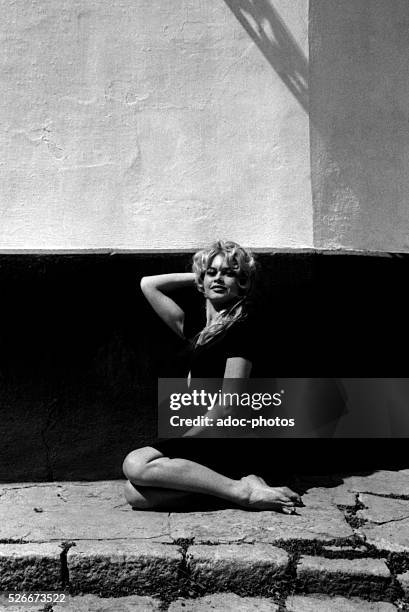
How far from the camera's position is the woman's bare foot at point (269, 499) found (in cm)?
359

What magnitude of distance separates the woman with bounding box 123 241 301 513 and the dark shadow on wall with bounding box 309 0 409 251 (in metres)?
0.74

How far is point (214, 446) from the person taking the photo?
377 cm

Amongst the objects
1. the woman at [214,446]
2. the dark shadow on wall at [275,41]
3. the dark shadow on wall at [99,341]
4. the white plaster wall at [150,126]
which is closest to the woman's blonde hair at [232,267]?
the woman at [214,446]

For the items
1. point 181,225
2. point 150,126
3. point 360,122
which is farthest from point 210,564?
point 360,122

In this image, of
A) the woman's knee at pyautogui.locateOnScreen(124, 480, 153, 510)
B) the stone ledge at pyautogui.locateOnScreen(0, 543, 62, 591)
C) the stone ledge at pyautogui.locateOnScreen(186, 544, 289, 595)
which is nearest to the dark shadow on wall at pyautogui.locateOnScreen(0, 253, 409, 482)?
the woman's knee at pyautogui.locateOnScreen(124, 480, 153, 510)

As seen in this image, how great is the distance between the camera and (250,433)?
13.6ft

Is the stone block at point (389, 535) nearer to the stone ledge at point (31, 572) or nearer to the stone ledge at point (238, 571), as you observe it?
the stone ledge at point (238, 571)

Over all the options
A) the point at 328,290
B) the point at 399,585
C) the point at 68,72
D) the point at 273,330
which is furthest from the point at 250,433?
the point at 68,72

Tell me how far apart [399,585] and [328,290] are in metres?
1.73

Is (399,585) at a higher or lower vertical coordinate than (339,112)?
lower

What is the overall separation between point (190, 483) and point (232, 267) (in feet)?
3.52

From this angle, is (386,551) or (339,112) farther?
(339,112)

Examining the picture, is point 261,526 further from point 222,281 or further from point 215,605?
point 222,281

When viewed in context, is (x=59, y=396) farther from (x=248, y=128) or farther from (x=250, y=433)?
(x=248, y=128)
